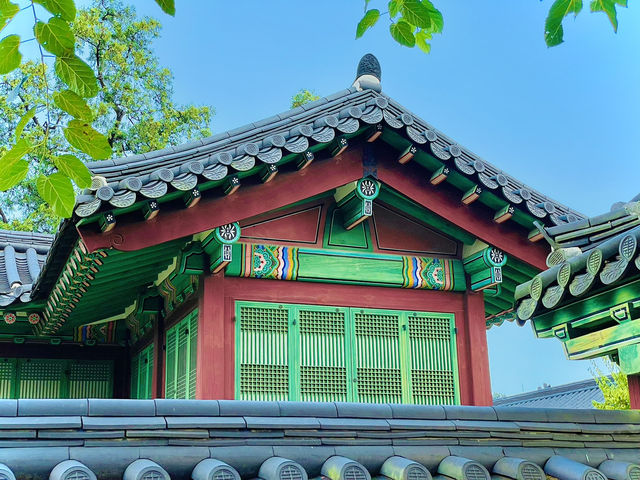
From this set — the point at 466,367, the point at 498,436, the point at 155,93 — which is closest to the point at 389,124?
the point at 466,367

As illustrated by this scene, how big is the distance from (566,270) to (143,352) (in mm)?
7662

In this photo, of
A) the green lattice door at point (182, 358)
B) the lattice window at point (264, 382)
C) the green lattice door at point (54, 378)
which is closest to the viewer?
the lattice window at point (264, 382)

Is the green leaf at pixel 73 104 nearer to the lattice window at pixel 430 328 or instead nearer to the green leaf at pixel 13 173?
the green leaf at pixel 13 173

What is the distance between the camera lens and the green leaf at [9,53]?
125 inches


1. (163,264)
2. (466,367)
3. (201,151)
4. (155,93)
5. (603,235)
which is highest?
(155,93)

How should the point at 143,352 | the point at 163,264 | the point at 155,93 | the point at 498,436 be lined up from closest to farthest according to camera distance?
the point at 498,436 → the point at 163,264 → the point at 143,352 → the point at 155,93

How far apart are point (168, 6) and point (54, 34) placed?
0.52 meters

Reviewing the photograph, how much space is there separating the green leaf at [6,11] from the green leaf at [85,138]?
1.48ft

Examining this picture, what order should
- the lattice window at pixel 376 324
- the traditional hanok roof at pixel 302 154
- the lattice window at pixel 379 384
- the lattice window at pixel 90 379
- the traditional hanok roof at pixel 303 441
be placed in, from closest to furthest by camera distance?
1. the traditional hanok roof at pixel 303 441
2. the traditional hanok roof at pixel 302 154
3. the lattice window at pixel 379 384
4. the lattice window at pixel 376 324
5. the lattice window at pixel 90 379

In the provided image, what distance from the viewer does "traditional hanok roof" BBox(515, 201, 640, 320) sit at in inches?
210

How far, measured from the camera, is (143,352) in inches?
470

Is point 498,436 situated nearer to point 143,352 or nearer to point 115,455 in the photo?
point 115,455

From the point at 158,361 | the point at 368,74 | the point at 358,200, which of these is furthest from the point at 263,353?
the point at 368,74

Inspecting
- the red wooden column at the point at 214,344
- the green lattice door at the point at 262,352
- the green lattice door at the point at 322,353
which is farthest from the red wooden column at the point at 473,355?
the red wooden column at the point at 214,344
